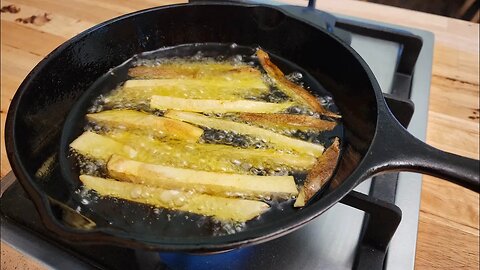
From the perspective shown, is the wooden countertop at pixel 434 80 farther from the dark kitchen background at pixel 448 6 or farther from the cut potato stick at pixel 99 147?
the dark kitchen background at pixel 448 6

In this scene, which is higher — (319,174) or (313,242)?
(319,174)

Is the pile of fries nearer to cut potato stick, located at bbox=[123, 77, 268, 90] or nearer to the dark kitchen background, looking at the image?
cut potato stick, located at bbox=[123, 77, 268, 90]

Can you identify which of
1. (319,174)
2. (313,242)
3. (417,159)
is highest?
(417,159)

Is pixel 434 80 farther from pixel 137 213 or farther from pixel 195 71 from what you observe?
pixel 137 213

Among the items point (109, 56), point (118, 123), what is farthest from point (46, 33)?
point (118, 123)

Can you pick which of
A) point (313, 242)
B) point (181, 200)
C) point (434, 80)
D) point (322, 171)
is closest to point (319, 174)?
point (322, 171)

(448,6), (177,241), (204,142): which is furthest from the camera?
(448,6)

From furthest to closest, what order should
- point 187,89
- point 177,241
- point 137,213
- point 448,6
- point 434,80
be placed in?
1. point 448,6
2. point 434,80
3. point 187,89
4. point 137,213
5. point 177,241

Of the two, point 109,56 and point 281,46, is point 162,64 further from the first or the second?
point 281,46
